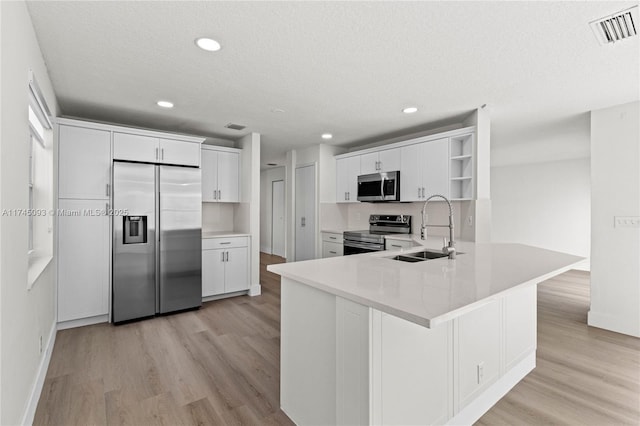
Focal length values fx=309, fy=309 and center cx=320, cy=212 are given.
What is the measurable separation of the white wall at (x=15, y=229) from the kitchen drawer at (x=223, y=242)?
2155mm

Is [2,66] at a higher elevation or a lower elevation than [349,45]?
lower

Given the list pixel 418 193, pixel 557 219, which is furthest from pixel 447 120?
pixel 557 219

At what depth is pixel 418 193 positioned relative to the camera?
4262 millimetres

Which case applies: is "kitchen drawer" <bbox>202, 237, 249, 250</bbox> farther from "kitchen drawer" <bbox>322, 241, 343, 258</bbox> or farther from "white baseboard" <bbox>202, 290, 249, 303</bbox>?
"kitchen drawer" <bbox>322, 241, 343, 258</bbox>

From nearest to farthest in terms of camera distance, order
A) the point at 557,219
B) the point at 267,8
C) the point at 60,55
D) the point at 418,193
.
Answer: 1. the point at 267,8
2. the point at 60,55
3. the point at 418,193
4. the point at 557,219

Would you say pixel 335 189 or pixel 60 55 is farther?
pixel 335 189

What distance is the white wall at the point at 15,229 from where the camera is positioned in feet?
4.51

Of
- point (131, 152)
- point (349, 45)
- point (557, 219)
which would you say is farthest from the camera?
point (557, 219)

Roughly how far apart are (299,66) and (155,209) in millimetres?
2404

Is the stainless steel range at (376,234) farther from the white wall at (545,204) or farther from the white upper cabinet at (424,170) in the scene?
the white wall at (545,204)

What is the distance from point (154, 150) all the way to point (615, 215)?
524 centimetres

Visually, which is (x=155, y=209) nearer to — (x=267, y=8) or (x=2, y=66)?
(x=2, y=66)

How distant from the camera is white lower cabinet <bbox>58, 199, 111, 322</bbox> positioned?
10.6ft

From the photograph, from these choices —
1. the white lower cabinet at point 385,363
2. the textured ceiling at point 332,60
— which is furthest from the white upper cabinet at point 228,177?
the white lower cabinet at point 385,363
